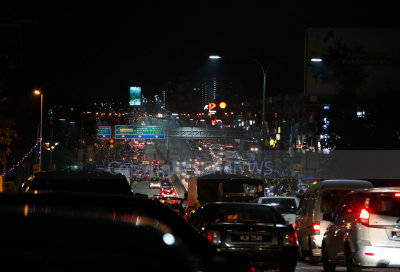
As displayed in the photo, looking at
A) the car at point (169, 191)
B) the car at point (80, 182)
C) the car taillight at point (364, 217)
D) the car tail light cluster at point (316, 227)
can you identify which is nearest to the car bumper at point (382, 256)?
the car taillight at point (364, 217)

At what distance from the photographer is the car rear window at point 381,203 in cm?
1391

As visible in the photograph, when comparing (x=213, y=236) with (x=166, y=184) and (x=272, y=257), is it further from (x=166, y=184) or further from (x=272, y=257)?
(x=166, y=184)

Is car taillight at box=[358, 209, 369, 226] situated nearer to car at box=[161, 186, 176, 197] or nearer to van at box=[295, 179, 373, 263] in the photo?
van at box=[295, 179, 373, 263]

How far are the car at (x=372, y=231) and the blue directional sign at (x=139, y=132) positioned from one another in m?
52.5

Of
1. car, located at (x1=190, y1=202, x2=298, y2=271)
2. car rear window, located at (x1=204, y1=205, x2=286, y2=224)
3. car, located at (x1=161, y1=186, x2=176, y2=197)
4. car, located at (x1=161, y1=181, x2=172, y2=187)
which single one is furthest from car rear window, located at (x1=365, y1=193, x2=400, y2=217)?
car, located at (x1=161, y1=181, x2=172, y2=187)

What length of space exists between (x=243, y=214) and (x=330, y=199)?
4500 millimetres

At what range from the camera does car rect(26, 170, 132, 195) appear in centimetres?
1261

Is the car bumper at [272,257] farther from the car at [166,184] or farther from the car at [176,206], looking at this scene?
the car at [166,184]

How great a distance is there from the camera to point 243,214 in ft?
53.6

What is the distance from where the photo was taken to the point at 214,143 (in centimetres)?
9338

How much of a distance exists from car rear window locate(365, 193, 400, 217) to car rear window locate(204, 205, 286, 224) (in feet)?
6.63

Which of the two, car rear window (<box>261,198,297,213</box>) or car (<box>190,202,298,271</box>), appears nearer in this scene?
car (<box>190,202,298,271</box>)

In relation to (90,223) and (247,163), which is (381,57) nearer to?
(247,163)

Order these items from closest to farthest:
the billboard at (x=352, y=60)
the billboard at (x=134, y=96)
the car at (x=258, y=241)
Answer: the car at (x=258, y=241)
the billboard at (x=352, y=60)
the billboard at (x=134, y=96)
